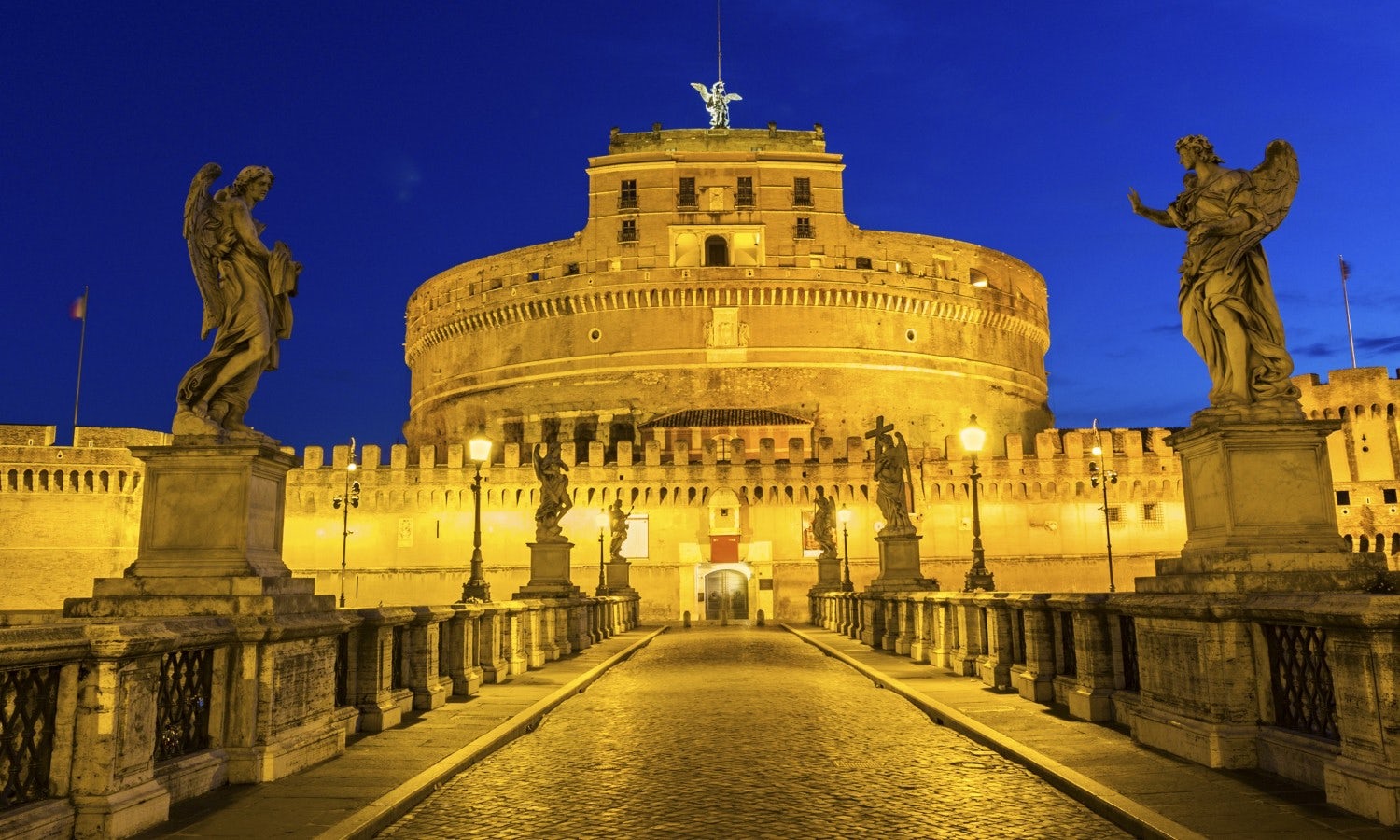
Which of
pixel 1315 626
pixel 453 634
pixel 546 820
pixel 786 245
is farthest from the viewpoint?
pixel 786 245

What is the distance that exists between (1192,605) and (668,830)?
127 inches

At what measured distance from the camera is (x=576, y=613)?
20.0 metres

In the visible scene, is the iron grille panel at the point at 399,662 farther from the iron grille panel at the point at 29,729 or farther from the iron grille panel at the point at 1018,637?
the iron grille panel at the point at 1018,637

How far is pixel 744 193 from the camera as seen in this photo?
57.5 m

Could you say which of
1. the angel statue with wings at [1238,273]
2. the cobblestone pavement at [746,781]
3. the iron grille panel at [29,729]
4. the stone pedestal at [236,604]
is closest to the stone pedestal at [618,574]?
the cobblestone pavement at [746,781]

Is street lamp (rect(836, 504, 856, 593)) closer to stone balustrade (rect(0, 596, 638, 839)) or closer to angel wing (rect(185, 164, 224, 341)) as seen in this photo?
stone balustrade (rect(0, 596, 638, 839))

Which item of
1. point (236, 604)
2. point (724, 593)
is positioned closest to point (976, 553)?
point (236, 604)

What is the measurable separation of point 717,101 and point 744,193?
35.3 ft

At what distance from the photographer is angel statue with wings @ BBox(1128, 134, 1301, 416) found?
22.6ft

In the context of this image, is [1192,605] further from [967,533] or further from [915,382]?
[915,382]

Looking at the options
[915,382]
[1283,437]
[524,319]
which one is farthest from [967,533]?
[1283,437]

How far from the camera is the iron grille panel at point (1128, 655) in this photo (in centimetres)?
812

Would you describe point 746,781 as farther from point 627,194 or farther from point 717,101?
point 717,101

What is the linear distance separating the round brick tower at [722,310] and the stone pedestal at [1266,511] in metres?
46.3
